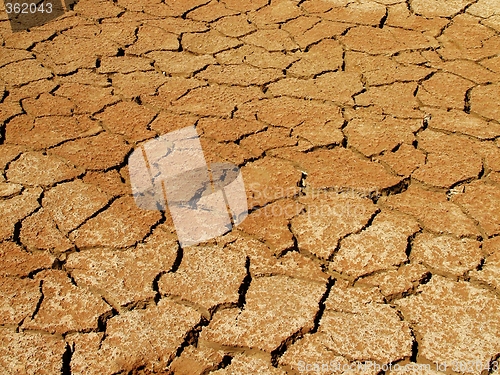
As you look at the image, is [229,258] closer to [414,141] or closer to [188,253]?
[188,253]

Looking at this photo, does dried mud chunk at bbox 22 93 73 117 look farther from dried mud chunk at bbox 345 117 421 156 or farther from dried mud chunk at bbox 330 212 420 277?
dried mud chunk at bbox 330 212 420 277

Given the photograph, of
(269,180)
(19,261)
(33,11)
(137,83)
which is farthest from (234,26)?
(19,261)

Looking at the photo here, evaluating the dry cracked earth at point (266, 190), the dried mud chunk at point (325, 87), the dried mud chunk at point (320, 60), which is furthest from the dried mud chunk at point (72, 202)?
the dried mud chunk at point (320, 60)

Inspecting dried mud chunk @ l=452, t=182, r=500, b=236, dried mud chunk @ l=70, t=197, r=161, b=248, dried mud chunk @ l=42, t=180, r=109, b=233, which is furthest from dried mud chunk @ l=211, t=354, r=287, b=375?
dried mud chunk @ l=452, t=182, r=500, b=236

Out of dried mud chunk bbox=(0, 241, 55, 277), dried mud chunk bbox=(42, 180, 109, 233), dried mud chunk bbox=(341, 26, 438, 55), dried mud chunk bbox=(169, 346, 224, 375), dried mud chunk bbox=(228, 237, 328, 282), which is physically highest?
dried mud chunk bbox=(341, 26, 438, 55)

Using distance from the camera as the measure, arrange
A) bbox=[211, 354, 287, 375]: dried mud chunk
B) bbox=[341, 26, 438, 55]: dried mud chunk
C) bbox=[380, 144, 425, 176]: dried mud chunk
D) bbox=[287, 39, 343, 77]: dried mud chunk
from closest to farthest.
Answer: bbox=[211, 354, 287, 375]: dried mud chunk
bbox=[380, 144, 425, 176]: dried mud chunk
bbox=[287, 39, 343, 77]: dried mud chunk
bbox=[341, 26, 438, 55]: dried mud chunk

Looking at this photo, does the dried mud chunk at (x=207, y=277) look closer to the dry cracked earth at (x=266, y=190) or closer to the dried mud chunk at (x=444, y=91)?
the dry cracked earth at (x=266, y=190)

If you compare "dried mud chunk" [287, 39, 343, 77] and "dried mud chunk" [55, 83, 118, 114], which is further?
"dried mud chunk" [287, 39, 343, 77]

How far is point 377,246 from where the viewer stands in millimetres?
2504

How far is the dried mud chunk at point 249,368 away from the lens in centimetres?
206

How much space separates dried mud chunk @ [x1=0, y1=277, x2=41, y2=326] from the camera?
2256 mm

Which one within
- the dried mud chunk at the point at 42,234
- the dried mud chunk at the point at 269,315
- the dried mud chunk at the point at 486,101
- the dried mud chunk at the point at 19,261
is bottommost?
the dried mud chunk at the point at 269,315

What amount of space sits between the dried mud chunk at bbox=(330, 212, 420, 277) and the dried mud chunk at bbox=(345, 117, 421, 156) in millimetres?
477

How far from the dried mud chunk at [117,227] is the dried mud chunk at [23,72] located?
1297 millimetres
